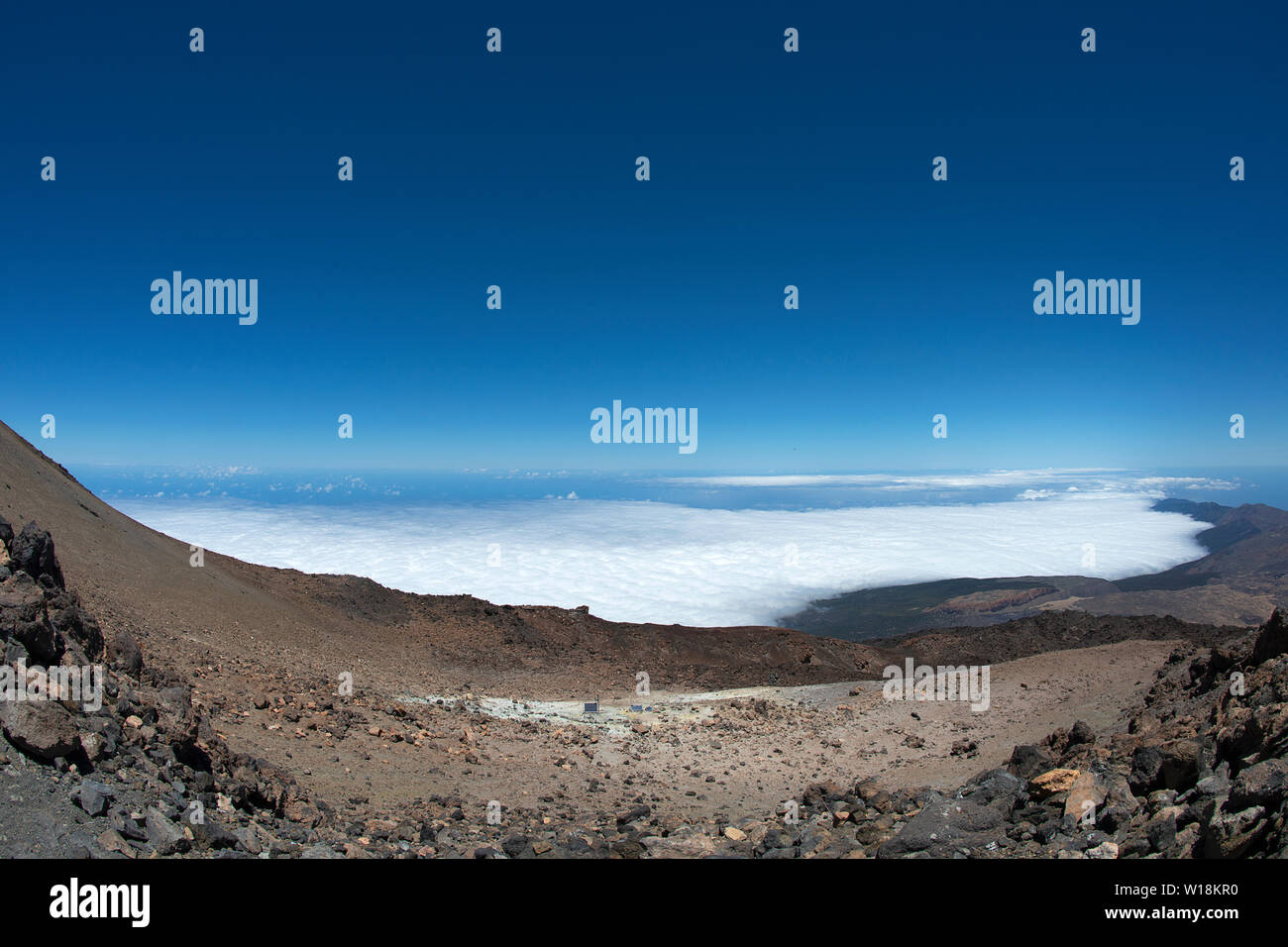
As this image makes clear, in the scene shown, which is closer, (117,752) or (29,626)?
(117,752)

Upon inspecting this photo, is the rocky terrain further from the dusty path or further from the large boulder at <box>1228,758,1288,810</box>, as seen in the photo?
the dusty path

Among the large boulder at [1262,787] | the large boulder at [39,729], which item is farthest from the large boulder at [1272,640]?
the large boulder at [39,729]

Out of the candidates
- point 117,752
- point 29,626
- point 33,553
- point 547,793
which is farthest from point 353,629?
point 117,752

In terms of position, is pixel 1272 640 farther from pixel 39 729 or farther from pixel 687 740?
pixel 39 729

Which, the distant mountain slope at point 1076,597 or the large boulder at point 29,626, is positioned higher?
the large boulder at point 29,626

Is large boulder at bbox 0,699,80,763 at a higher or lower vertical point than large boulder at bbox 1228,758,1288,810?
higher

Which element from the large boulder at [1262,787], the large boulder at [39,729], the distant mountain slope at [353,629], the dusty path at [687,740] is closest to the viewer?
the large boulder at [1262,787]

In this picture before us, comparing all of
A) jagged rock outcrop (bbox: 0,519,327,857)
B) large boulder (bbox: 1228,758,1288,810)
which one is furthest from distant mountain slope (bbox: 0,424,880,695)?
large boulder (bbox: 1228,758,1288,810)

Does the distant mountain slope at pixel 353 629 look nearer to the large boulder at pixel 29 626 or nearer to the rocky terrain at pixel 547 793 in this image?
the rocky terrain at pixel 547 793
